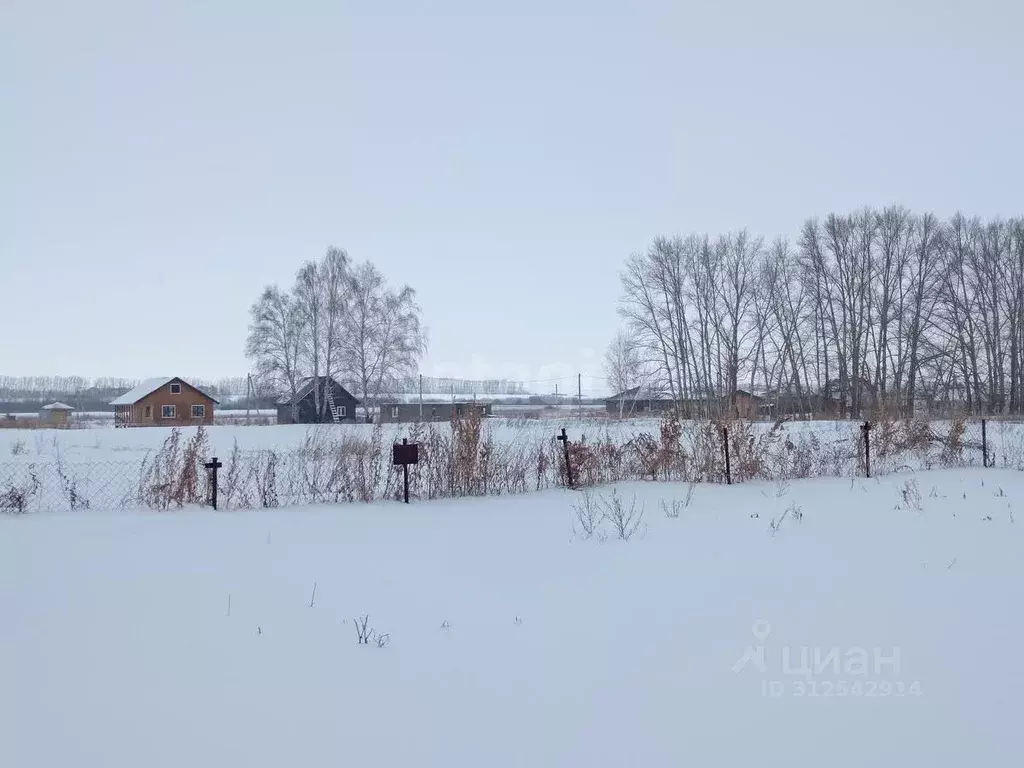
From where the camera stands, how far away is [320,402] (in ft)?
125

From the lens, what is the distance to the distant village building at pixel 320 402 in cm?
3712

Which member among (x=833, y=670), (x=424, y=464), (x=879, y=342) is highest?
(x=879, y=342)

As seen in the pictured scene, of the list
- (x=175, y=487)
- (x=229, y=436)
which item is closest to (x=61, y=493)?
(x=175, y=487)

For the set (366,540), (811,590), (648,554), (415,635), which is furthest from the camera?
(366,540)

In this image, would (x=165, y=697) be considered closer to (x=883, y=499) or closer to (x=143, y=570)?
(x=143, y=570)

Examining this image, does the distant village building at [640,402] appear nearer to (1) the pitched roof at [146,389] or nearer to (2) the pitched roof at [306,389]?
(2) the pitched roof at [306,389]

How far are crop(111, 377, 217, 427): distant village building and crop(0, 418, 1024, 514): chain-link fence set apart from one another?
114ft

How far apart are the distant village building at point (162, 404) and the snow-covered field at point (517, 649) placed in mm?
42853

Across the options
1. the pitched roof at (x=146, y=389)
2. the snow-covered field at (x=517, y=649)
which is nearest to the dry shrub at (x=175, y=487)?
the snow-covered field at (x=517, y=649)

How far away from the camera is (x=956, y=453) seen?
13.4m

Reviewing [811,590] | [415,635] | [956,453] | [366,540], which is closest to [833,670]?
[811,590]

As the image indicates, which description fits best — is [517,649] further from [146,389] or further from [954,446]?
[146,389]

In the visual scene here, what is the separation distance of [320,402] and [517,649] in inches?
1421

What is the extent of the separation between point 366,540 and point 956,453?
12.6m
